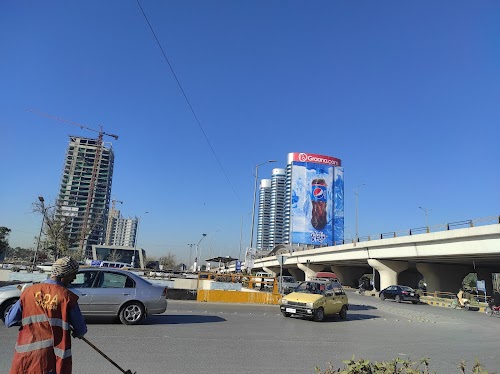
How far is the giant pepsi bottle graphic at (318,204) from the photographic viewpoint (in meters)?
75.2

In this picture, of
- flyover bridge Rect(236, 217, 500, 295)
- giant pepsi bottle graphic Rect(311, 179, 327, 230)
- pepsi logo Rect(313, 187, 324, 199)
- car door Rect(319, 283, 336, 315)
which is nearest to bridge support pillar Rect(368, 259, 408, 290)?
flyover bridge Rect(236, 217, 500, 295)

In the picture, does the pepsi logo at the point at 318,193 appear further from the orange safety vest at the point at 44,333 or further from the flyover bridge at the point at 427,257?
the orange safety vest at the point at 44,333

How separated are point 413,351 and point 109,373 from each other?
7.20 m

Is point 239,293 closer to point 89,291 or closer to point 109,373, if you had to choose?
point 89,291

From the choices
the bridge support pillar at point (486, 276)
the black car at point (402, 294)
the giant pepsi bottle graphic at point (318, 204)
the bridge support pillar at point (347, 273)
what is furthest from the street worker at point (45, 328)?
the giant pepsi bottle graphic at point (318, 204)

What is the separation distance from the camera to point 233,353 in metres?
8.35

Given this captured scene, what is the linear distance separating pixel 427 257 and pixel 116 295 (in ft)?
113

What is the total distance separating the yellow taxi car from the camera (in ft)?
50.9

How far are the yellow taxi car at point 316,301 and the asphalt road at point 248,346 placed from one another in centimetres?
121

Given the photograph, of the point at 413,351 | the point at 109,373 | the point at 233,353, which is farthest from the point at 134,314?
the point at 413,351

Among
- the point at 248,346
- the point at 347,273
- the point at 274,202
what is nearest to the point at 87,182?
the point at 274,202

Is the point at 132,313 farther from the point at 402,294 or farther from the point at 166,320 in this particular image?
the point at 402,294

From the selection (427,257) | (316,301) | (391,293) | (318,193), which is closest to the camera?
(316,301)

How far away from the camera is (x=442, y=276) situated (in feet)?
152
